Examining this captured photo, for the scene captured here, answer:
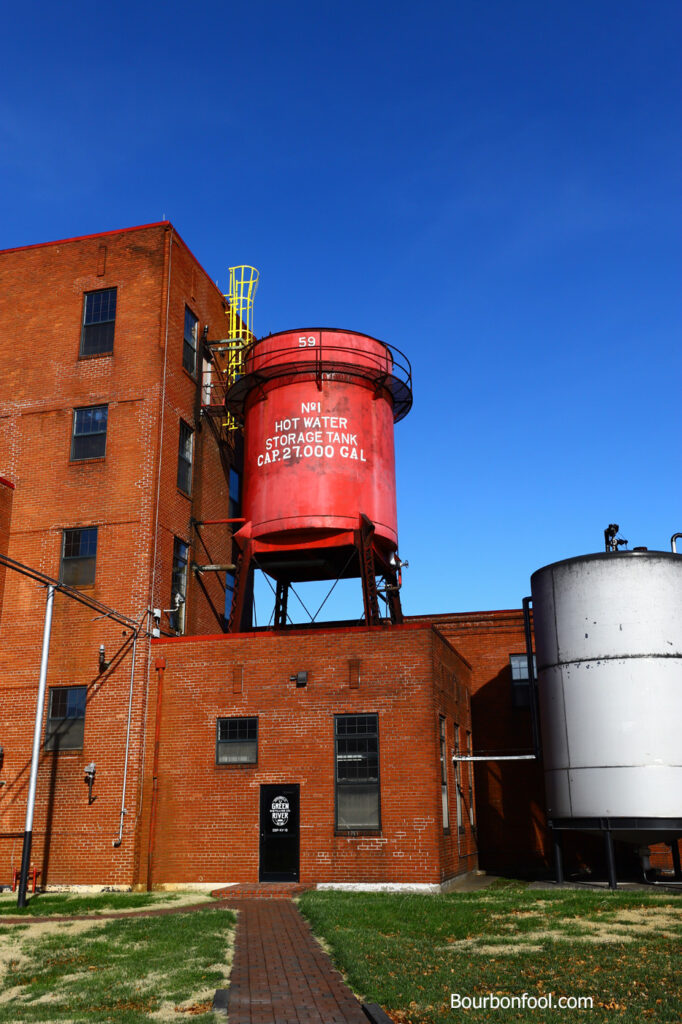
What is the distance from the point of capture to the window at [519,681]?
93.5 ft

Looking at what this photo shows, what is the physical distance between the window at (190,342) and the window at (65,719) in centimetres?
1000

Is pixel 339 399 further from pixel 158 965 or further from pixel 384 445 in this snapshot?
pixel 158 965

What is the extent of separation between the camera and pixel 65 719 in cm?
2286

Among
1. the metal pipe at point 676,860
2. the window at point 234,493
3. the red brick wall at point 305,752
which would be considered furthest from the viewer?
the window at point 234,493

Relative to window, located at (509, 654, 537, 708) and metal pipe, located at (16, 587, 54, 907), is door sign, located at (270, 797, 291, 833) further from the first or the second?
window, located at (509, 654, 537, 708)

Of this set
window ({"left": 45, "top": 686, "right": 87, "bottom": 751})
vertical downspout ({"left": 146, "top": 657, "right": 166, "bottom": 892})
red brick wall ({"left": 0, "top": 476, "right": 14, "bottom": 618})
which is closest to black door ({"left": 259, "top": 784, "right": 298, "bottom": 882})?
vertical downspout ({"left": 146, "top": 657, "right": 166, "bottom": 892})

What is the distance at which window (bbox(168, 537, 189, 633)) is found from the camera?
24844 millimetres

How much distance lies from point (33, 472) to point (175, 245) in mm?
7883

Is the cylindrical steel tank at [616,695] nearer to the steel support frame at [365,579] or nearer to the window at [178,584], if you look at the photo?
the steel support frame at [365,579]

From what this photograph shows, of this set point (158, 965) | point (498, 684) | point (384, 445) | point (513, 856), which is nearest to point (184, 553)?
point (384, 445)

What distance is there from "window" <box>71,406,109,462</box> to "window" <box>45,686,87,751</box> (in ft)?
20.9

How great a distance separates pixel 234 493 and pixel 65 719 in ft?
33.2

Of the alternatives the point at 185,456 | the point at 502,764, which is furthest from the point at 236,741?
the point at 502,764

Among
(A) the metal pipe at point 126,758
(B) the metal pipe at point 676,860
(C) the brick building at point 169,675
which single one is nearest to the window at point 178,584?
(C) the brick building at point 169,675
